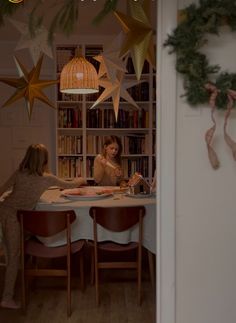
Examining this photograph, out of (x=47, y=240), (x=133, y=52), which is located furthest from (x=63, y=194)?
(x=133, y=52)

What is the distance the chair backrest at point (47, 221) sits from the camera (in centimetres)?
281

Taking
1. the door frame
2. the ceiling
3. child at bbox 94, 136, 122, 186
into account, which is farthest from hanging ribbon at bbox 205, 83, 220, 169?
child at bbox 94, 136, 122, 186

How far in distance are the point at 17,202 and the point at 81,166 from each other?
2.03m

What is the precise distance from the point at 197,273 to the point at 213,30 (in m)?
0.97

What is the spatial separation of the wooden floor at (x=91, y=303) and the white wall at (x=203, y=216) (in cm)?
122

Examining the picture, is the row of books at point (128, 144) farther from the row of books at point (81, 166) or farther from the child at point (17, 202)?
the child at point (17, 202)

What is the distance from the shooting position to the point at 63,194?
10.8ft

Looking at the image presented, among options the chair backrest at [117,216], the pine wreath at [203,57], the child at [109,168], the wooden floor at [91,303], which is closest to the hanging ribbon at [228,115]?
the pine wreath at [203,57]

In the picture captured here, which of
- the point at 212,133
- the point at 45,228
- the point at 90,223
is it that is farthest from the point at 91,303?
the point at 212,133

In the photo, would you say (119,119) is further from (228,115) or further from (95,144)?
(228,115)

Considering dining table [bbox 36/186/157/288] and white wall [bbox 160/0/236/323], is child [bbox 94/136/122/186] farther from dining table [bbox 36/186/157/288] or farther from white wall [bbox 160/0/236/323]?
white wall [bbox 160/0/236/323]

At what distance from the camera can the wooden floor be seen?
9.24ft

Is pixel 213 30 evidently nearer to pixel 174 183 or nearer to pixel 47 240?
pixel 174 183

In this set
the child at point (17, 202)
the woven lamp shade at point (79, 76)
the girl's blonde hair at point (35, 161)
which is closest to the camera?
the child at point (17, 202)
